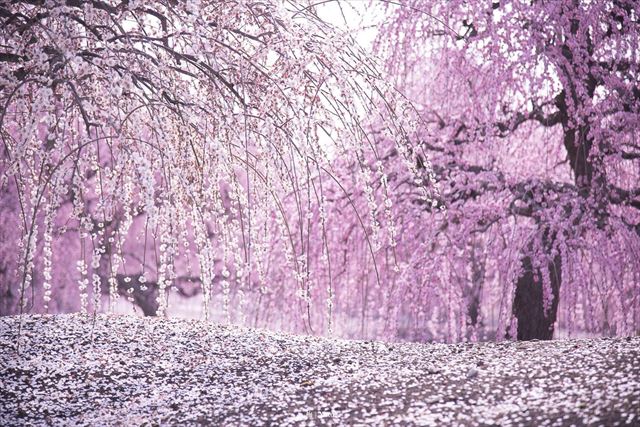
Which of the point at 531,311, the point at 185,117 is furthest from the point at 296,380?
the point at 531,311

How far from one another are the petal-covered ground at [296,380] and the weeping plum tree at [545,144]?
1.31 metres

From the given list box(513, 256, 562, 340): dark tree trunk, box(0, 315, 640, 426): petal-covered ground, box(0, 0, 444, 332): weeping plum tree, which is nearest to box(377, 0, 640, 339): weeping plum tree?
box(513, 256, 562, 340): dark tree trunk

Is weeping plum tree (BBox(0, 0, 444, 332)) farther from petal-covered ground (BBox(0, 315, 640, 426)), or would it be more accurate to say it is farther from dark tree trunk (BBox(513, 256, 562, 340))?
dark tree trunk (BBox(513, 256, 562, 340))

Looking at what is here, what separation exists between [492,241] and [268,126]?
390 cm

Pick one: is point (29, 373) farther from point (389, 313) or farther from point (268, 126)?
point (389, 313)

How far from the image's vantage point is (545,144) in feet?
24.1

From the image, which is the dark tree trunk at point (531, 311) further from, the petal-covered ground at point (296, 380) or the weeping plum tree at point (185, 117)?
the weeping plum tree at point (185, 117)

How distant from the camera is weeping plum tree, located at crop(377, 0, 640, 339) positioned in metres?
A: 6.80

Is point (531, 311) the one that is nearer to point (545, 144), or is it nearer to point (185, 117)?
point (545, 144)

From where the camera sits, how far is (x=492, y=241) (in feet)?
23.8

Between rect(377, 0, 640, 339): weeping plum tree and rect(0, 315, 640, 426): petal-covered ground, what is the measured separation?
1312mm

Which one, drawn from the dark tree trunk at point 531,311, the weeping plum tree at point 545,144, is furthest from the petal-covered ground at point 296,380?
the dark tree trunk at point 531,311

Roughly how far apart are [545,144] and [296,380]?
3.79 meters

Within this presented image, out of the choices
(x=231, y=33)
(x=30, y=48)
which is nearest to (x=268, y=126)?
(x=231, y=33)
